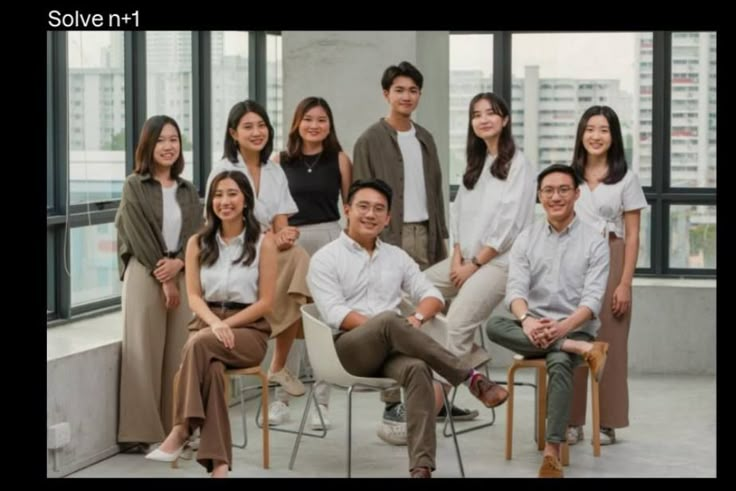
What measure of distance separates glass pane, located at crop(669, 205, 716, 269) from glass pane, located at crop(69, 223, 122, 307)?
365 cm

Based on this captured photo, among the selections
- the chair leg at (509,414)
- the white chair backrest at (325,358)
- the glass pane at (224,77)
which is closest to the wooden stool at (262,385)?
the white chair backrest at (325,358)

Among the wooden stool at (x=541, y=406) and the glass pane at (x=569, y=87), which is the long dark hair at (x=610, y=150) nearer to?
the wooden stool at (x=541, y=406)

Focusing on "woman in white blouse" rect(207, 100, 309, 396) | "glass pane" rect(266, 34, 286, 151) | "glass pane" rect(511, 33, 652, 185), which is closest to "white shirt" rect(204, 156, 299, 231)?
"woman in white blouse" rect(207, 100, 309, 396)

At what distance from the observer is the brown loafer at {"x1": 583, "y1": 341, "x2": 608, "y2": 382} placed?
19.8 ft

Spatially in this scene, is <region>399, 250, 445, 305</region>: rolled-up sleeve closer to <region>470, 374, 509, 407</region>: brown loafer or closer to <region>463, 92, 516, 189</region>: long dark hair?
<region>470, 374, 509, 407</region>: brown loafer

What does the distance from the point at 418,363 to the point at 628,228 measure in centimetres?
140

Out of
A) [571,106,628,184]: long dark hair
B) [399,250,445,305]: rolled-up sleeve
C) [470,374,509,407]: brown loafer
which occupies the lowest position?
[470,374,509,407]: brown loafer

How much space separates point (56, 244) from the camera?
6.88m

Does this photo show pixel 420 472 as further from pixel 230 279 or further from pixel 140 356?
pixel 140 356

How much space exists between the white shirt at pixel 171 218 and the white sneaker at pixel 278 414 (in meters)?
1.09
